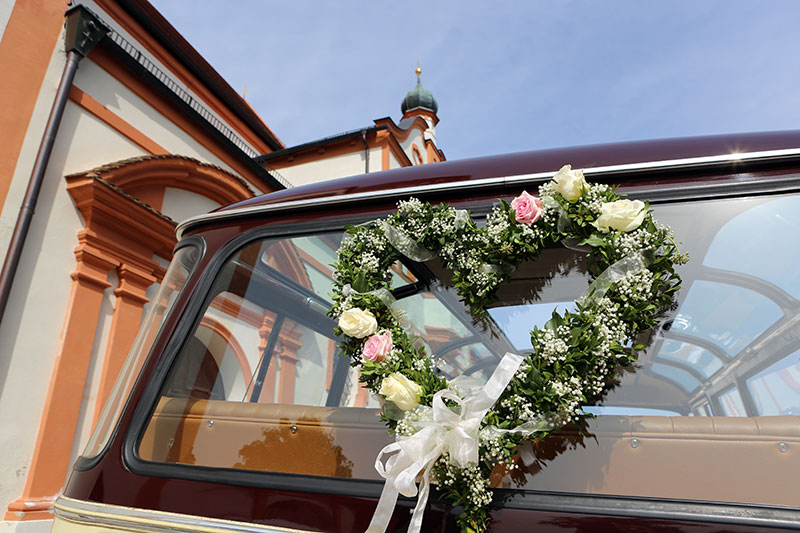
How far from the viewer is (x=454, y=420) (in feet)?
3.95

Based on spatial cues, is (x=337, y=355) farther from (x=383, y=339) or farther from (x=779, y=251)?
(x=779, y=251)

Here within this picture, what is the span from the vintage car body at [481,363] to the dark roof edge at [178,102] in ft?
18.3

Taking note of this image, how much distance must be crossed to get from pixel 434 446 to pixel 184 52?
33.2 feet

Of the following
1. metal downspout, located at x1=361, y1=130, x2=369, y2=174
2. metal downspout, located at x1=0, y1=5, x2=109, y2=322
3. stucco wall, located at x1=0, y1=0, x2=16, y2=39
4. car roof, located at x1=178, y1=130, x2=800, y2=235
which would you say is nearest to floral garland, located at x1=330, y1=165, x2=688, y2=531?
car roof, located at x1=178, y1=130, x2=800, y2=235

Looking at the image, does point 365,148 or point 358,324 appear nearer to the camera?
point 358,324

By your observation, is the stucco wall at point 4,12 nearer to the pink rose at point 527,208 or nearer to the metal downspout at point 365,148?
the pink rose at point 527,208

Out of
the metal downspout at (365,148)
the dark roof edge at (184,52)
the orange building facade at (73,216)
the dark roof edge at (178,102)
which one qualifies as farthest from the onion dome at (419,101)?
the orange building facade at (73,216)

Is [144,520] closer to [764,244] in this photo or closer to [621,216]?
[621,216]

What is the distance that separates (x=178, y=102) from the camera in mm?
7043

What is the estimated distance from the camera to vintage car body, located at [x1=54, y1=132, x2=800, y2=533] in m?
1.16

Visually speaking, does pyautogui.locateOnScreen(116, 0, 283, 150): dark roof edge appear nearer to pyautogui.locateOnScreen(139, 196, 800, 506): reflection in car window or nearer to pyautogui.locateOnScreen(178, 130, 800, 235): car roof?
pyautogui.locateOnScreen(178, 130, 800, 235): car roof

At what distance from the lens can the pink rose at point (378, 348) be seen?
1.36m

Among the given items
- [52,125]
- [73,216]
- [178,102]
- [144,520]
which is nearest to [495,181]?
[144,520]

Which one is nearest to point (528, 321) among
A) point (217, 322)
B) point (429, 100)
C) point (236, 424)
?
point (236, 424)
